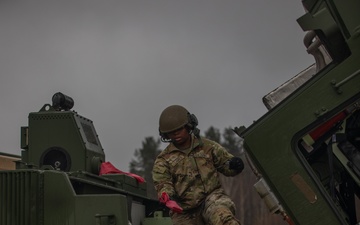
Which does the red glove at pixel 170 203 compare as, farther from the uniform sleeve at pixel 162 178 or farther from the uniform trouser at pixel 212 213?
the uniform trouser at pixel 212 213

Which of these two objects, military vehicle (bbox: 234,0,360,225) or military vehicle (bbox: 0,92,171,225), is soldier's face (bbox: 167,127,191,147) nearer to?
military vehicle (bbox: 0,92,171,225)

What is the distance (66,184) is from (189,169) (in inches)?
86.6

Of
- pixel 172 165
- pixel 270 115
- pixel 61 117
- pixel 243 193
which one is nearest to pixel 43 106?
pixel 61 117

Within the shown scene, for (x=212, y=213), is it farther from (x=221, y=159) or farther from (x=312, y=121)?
(x=312, y=121)

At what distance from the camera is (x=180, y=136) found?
7.73 m

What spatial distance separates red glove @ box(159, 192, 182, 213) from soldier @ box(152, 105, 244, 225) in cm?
24

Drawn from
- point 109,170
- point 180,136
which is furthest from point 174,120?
point 109,170

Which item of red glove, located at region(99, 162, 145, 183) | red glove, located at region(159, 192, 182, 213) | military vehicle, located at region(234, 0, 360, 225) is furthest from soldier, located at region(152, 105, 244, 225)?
military vehicle, located at region(234, 0, 360, 225)

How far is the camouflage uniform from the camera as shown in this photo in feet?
24.8

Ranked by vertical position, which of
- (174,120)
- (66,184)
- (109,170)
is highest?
(109,170)

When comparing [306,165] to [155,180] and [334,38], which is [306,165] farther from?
[155,180]

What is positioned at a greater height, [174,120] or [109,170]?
[109,170]

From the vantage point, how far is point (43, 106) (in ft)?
29.9

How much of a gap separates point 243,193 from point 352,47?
1113 cm
